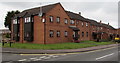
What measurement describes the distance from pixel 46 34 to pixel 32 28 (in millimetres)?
4269

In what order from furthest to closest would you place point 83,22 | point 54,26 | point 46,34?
point 83,22 < point 54,26 < point 46,34

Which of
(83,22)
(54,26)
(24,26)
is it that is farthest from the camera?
(83,22)

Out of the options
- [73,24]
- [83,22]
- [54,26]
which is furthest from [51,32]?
[83,22]

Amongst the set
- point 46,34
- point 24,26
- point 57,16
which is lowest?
point 46,34

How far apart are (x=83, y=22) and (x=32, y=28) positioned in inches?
680

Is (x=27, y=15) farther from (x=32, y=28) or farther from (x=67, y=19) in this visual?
(x=67, y=19)

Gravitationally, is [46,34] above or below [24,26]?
below

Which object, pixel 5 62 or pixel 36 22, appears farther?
pixel 36 22

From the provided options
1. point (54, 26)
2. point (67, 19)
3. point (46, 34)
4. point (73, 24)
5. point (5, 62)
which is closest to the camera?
point (5, 62)

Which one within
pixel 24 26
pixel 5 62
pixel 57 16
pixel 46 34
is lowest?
pixel 5 62

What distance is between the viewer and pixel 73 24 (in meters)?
35.4

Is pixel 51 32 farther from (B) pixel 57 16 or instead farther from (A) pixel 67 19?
(A) pixel 67 19

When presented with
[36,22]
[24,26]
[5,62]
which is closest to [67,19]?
[36,22]

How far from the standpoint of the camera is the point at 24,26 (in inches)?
1207
